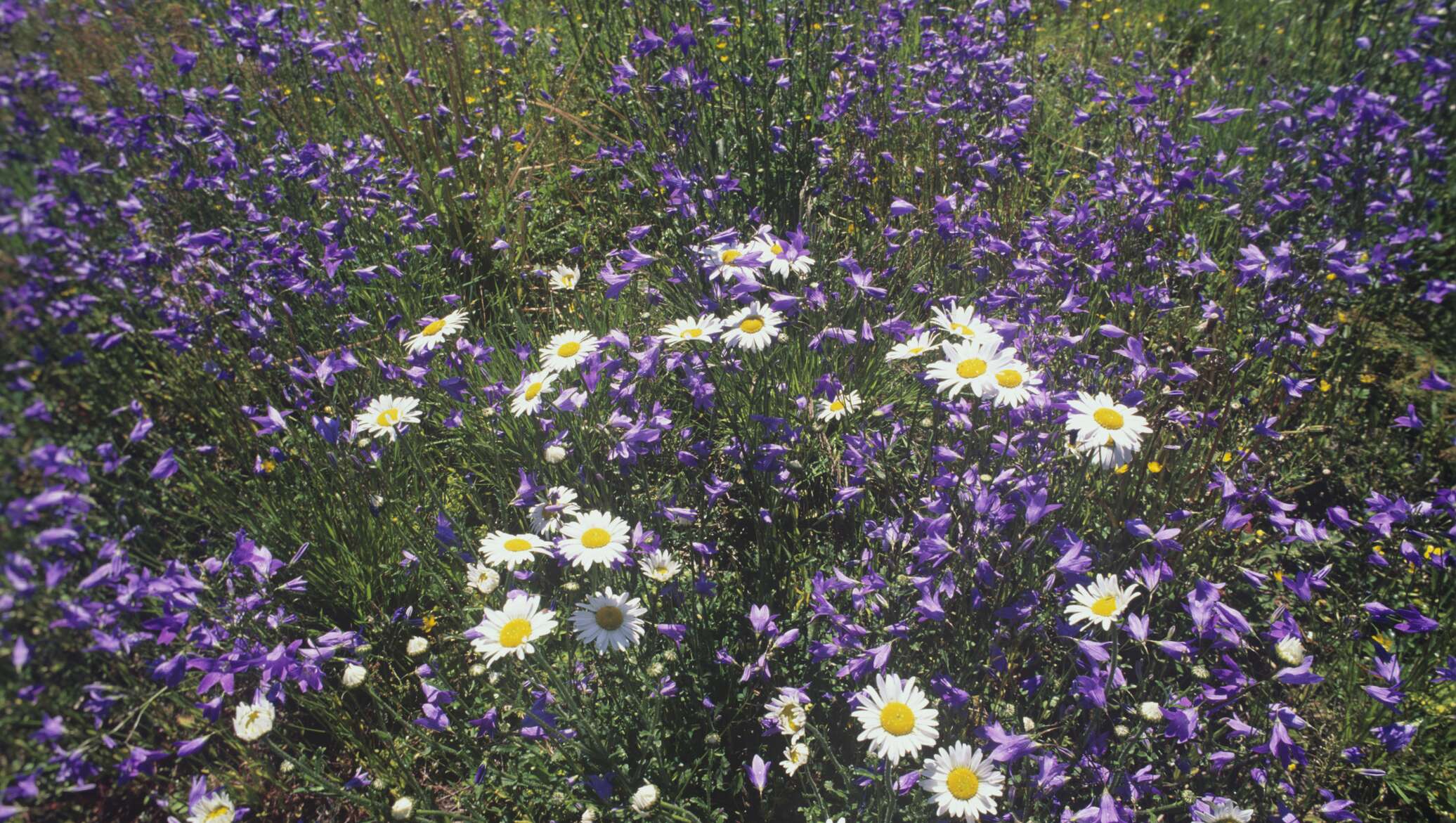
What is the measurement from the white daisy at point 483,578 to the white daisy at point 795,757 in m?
0.91

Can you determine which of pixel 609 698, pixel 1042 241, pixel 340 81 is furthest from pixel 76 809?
pixel 340 81

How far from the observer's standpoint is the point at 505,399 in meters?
2.76

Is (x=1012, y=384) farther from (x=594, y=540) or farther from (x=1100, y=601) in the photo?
(x=594, y=540)

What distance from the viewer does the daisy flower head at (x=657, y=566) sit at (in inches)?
85.8

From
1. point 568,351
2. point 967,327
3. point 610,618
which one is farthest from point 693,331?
point 610,618

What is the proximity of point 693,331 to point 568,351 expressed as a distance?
1.42ft

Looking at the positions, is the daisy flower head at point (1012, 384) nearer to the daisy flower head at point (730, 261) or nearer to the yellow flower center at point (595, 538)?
the daisy flower head at point (730, 261)

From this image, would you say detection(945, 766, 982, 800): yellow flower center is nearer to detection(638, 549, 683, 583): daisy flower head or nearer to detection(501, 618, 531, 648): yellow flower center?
detection(638, 549, 683, 583): daisy flower head

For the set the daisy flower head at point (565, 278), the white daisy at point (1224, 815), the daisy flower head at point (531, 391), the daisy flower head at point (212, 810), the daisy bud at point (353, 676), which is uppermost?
the daisy flower head at point (565, 278)

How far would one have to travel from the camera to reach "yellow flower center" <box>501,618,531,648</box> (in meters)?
1.85

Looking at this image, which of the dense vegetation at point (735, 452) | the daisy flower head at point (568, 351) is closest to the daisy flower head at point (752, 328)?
the dense vegetation at point (735, 452)

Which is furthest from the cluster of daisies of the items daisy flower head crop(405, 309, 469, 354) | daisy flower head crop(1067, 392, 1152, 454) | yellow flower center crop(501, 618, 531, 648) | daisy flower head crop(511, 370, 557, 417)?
daisy flower head crop(1067, 392, 1152, 454)

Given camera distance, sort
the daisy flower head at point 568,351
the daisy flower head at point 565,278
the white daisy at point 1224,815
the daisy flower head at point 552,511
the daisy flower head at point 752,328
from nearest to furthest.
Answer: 1. the white daisy at point 1224,815
2. the daisy flower head at point 552,511
3. the daisy flower head at point 752,328
4. the daisy flower head at point 568,351
5. the daisy flower head at point 565,278

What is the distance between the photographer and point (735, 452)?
2982 millimetres
